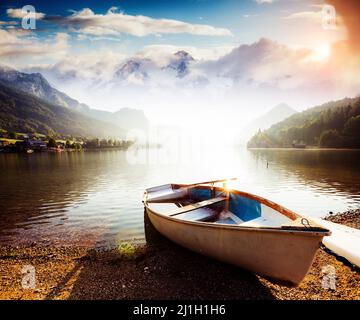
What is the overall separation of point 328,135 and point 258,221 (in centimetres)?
20002

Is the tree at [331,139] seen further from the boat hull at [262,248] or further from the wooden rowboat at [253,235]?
the boat hull at [262,248]

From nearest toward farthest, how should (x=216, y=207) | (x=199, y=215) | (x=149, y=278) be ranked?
(x=149, y=278) → (x=199, y=215) → (x=216, y=207)

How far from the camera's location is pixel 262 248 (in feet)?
27.2

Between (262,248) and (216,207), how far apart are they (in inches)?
264

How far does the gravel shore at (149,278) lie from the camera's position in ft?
28.5

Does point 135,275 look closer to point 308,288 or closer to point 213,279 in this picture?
point 213,279

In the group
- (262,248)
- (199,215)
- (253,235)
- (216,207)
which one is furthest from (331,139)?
(253,235)

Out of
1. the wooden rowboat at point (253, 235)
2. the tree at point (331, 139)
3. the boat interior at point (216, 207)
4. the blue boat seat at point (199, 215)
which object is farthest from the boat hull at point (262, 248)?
the tree at point (331, 139)

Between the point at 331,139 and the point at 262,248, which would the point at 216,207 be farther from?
the point at 331,139

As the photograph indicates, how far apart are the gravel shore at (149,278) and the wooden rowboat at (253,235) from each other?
0.81m

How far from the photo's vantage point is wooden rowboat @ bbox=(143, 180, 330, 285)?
25.2 feet

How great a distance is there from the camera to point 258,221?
451 inches

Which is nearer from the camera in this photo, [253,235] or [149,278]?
[253,235]

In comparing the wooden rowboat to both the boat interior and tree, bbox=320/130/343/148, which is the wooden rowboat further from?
tree, bbox=320/130/343/148
